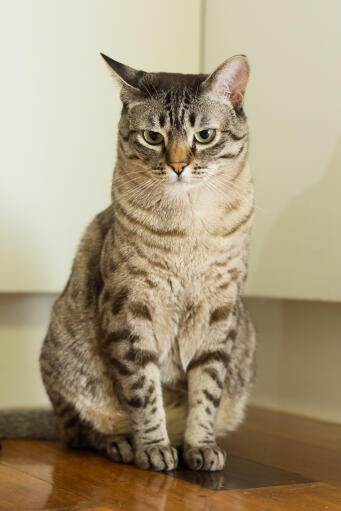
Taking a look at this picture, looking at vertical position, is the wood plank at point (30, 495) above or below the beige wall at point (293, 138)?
below

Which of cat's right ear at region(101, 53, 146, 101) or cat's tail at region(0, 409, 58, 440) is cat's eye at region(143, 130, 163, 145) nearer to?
cat's right ear at region(101, 53, 146, 101)

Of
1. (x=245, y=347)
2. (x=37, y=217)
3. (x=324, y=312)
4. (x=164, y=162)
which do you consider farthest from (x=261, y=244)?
(x=164, y=162)

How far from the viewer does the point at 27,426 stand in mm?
2092

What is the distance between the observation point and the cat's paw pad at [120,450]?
Answer: 70.3 inches

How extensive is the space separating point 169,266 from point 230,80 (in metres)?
0.45

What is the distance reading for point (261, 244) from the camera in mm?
2479

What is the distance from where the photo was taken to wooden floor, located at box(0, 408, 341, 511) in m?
1.45

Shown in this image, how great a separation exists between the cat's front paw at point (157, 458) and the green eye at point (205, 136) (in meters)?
0.71

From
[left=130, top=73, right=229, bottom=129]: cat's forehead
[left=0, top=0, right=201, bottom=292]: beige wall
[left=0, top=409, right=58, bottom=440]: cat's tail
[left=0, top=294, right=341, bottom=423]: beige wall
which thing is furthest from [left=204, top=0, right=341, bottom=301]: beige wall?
[left=0, top=409, right=58, bottom=440]: cat's tail

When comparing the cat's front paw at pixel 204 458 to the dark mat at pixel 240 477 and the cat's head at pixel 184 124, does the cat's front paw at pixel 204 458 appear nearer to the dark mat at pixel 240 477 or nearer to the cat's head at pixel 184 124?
the dark mat at pixel 240 477

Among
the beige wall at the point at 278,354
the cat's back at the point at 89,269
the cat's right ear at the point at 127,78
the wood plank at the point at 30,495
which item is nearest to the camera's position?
the wood plank at the point at 30,495

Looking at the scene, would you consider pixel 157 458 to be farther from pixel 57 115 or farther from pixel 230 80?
pixel 57 115

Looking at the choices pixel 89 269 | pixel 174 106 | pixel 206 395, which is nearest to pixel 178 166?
pixel 174 106

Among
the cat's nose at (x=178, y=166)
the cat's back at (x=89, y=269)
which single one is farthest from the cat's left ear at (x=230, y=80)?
the cat's back at (x=89, y=269)
